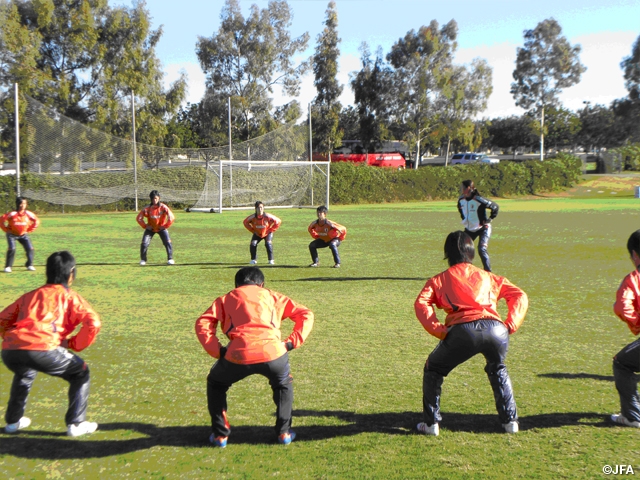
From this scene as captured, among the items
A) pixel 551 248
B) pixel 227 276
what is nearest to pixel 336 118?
pixel 551 248

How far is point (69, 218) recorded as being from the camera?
3114cm

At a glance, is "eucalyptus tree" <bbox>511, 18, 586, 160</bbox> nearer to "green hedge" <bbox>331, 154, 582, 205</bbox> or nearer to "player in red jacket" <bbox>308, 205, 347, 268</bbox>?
"green hedge" <bbox>331, 154, 582, 205</bbox>

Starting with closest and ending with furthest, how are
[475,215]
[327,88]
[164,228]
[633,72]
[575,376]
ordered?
[575,376], [475,215], [164,228], [327,88], [633,72]

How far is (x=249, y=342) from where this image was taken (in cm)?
442

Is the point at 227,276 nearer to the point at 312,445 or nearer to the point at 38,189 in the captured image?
the point at 312,445

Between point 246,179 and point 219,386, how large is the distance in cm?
3383

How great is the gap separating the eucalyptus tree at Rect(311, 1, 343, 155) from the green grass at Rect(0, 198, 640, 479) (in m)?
50.0

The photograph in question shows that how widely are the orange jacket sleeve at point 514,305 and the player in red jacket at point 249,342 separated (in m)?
1.48

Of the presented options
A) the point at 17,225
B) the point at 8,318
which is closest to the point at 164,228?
the point at 17,225

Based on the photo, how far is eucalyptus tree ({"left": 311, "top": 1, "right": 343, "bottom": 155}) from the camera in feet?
203

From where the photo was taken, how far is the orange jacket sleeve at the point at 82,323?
4723mm

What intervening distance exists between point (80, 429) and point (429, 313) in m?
2.83

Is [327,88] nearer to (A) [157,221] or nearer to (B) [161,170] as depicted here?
(B) [161,170]

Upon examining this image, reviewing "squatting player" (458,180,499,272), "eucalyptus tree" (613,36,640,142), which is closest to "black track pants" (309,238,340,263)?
"squatting player" (458,180,499,272)
